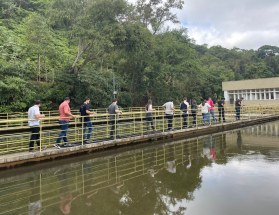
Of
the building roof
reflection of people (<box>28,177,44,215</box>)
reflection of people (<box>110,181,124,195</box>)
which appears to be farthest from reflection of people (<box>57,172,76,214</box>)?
the building roof

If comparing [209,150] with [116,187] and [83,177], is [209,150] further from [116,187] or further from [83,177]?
[83,177]

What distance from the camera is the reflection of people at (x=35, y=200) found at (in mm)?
3689

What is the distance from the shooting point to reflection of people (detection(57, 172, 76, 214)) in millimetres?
3783

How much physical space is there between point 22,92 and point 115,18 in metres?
11.4

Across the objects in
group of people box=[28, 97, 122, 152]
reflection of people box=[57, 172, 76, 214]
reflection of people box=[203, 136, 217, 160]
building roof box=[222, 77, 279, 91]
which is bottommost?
reflection of people box=[57, 172, 76, 214]

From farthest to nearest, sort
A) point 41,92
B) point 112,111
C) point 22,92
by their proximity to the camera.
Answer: point 41,92, point 22,92, point 112,111

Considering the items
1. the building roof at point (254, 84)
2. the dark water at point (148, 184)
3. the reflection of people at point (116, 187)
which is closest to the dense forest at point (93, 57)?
the building roof at point (254, 84)

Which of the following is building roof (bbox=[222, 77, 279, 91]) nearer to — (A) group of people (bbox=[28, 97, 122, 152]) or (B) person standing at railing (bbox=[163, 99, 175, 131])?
(B) person standing at railing (bbox=[163, 99, 175, 131])

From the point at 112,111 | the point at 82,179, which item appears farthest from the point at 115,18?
the point at 82,179

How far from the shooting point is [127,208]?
3791 millimetres

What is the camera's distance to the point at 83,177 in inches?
213

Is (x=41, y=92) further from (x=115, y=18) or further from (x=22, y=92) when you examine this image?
(x=115, y=18)

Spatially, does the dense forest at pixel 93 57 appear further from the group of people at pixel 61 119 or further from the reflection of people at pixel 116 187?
the reflection of people at pixel 116 187

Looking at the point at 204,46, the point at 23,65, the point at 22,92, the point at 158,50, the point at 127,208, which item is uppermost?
the point at 204,46
